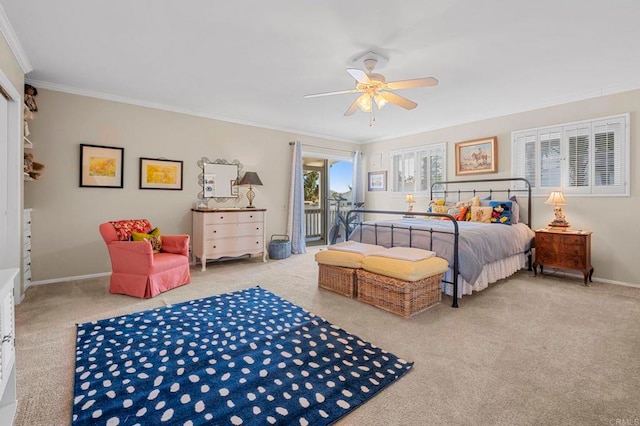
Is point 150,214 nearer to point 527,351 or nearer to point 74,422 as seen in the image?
point 74,422

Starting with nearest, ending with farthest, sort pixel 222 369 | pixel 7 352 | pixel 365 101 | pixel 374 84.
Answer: pixel 7 352 < pixel 222 369 < pixel 374 84 < pixel 365 101

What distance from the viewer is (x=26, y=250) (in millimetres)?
3736

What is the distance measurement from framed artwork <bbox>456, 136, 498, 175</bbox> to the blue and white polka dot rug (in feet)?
13.8

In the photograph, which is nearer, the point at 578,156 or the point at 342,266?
the point at 342,266

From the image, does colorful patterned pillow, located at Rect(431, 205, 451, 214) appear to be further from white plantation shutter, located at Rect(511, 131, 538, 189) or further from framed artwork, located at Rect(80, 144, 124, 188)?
framed artwork, located at Rect(80, 144, 124, 188)

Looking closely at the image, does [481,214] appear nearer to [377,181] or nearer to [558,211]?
→ [558,211]

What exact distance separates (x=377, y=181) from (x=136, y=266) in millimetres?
5328

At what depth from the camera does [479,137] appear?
17.9 feet

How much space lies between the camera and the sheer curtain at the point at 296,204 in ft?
20.7

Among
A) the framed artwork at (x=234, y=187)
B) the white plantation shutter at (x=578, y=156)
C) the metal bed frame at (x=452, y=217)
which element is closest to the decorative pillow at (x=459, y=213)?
the metal bed frame at (x=452, y=217)

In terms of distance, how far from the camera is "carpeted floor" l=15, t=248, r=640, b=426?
1666 millimetres

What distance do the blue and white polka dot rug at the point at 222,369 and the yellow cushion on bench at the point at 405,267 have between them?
0.78 m

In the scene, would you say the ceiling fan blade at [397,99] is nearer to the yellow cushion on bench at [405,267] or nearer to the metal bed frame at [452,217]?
the metal bed frame at [452,217]

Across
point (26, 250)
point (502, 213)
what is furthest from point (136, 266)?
point (502, 213)
